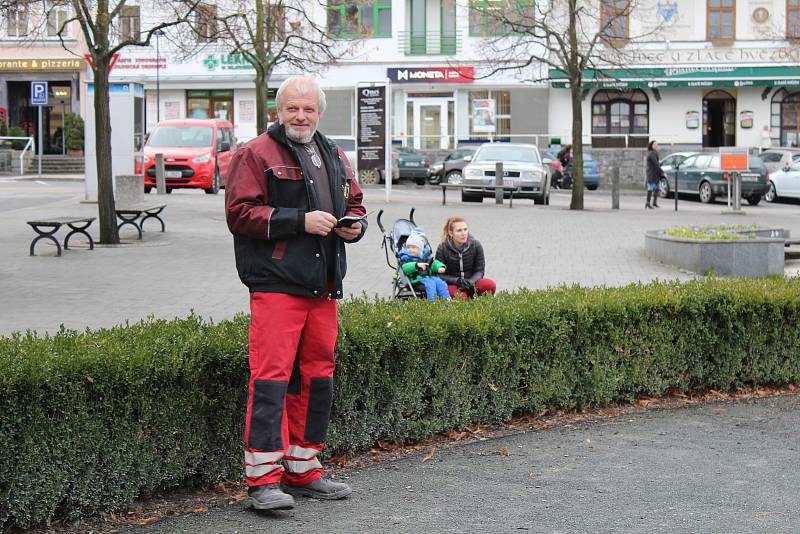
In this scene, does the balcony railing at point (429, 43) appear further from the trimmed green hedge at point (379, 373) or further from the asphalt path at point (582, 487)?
the asphalt path at point (582, 487)

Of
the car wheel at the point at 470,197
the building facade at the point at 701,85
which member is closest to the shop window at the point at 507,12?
the car wheel at the point at 470,197

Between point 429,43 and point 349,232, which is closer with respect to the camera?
point 349,232

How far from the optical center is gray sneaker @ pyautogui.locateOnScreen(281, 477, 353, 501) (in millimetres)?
5688

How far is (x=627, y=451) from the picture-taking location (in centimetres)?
675

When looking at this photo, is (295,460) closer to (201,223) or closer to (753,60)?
(201,223)

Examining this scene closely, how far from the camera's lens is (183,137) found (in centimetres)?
3092

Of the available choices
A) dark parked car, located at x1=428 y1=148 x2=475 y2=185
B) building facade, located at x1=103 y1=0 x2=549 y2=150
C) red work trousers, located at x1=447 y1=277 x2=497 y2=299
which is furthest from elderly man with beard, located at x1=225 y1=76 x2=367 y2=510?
building facade, located at x1=103 y1=0 x2=549 y2=150

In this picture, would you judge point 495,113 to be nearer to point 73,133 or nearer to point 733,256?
point 73,133

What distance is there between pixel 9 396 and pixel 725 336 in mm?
5093

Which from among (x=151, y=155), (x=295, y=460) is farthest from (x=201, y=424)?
(x=151, y=155)

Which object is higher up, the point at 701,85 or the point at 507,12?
the point at 507,12

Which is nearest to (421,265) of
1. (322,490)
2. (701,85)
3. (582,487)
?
(582,487)

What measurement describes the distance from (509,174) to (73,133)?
27.1 meters

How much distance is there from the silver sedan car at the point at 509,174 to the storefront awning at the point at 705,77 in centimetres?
2021
